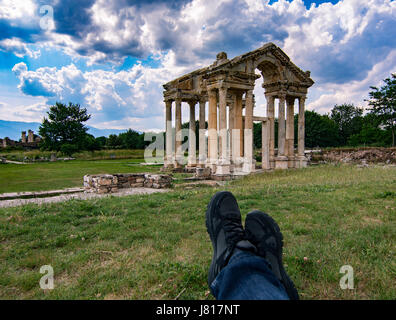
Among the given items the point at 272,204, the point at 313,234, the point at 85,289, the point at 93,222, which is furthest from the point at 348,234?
the point at 93,222

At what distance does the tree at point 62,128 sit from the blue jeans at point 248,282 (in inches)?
1783

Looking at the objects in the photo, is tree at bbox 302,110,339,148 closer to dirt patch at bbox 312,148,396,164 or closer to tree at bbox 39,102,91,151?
dirt patch at bbox 312,148,396,164

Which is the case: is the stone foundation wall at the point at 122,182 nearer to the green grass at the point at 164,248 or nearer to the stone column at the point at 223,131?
the stone column at the point at 223,131

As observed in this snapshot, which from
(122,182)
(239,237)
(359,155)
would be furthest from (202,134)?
(239,237)

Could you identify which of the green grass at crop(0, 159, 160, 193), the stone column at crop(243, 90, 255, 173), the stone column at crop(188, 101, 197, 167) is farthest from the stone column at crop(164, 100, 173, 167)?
the stone column at crop(243, 90, 255, 173)

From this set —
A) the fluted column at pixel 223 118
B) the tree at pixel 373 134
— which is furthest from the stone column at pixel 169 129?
the tree at pixel 373 134

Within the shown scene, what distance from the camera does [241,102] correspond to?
18.4 meters

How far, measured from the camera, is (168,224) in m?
5.05

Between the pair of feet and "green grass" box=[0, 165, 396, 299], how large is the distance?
60 centimetres

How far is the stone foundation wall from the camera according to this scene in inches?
461

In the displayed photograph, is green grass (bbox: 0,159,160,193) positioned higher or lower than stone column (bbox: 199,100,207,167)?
lower

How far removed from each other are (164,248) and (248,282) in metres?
2.26

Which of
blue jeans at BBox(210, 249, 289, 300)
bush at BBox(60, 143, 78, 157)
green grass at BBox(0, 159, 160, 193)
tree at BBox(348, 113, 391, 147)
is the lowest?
green grass at BBox(0, 159, 160, 193)
